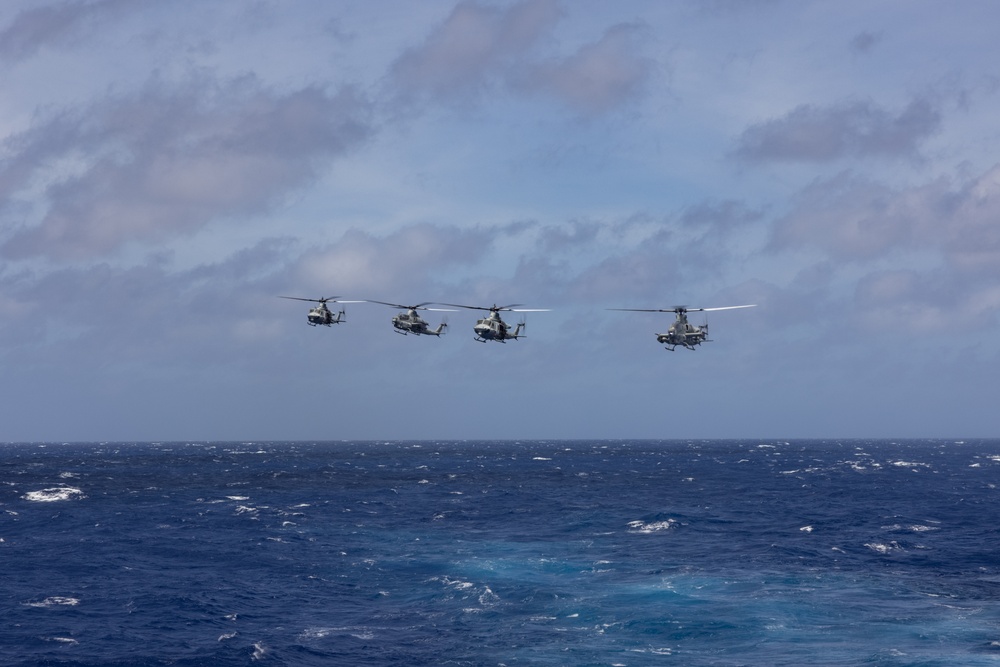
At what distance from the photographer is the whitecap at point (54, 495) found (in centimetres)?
13450

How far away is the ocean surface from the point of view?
2323 inches

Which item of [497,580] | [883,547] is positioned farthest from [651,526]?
[497,580]

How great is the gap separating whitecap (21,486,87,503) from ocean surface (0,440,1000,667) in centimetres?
527

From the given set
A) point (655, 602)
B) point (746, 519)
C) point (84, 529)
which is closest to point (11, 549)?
point (84, 529)

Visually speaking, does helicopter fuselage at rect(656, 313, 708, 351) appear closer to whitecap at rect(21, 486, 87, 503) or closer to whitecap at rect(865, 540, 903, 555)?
whitecap at rect(865, 540, 903, 555)

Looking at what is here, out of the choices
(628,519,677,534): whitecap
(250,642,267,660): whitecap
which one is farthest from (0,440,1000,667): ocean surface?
(628,519,677,534): whitecap

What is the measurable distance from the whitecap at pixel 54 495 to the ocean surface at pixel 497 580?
5.27m

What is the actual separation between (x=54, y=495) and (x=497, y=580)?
8962 cm

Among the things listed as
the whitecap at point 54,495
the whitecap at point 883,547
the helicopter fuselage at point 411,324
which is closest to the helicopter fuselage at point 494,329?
the helicopter fuselage at point 411,324

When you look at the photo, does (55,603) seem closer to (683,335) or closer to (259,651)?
(259,651)

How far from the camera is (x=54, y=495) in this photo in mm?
140750

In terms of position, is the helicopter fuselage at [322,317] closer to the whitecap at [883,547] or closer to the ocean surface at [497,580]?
the ocean surface at [497,580]

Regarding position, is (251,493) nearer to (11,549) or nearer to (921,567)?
(11,549)

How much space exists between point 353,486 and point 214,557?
71621 mm
